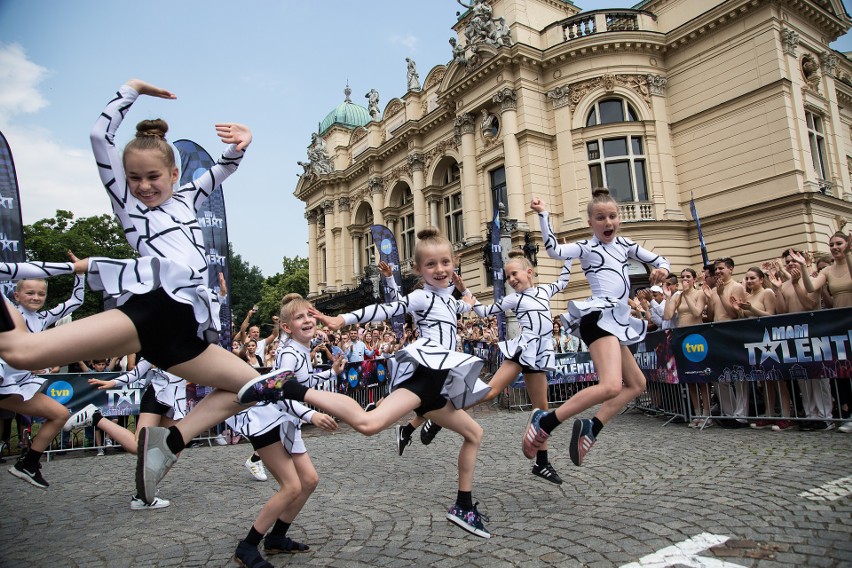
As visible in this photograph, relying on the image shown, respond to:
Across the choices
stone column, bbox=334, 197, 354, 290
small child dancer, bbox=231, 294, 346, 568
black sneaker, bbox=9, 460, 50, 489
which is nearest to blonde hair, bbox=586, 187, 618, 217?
small child dancer, bbox=231, 294, 346, 568

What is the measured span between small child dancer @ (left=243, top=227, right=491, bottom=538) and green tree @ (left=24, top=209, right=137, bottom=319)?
37251 mm

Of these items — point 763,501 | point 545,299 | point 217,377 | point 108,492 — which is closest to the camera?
point 217,377

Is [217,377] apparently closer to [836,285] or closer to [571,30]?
[836,285]

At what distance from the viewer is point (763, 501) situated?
423 centimetres

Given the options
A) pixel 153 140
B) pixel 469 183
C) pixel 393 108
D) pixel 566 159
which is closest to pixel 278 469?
pixel 153 140

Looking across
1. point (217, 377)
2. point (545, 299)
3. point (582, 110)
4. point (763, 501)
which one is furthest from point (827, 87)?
point (217, 377)

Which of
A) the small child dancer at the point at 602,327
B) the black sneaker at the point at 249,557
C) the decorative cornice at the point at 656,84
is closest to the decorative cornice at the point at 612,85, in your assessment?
the decorative cornice at the point at 656,84

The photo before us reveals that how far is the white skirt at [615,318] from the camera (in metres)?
5.28

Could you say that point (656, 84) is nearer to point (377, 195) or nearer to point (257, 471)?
point (377, 195)

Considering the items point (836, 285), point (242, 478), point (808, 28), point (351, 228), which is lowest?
point (242, 478)

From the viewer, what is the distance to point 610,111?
1064 inches

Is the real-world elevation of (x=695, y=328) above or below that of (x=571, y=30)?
below

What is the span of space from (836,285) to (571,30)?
23514 mm

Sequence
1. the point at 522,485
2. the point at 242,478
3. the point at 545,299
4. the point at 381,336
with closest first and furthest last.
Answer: the point at 522,485 → the point at 242,478 → the point at 545,299 → the point at 381,336
